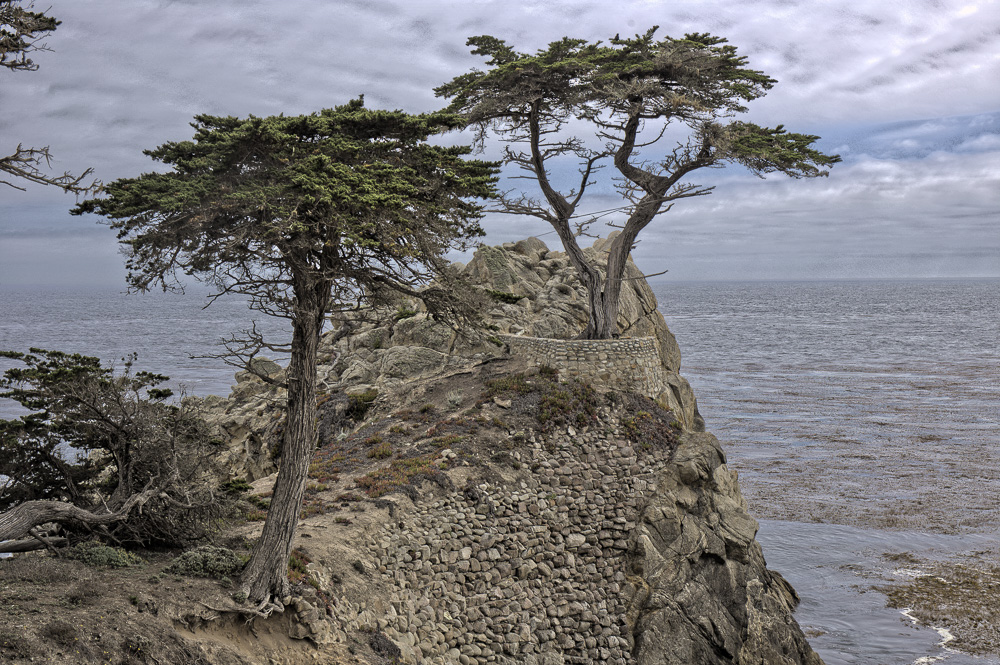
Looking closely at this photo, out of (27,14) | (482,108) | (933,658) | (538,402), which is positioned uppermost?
(482,108)

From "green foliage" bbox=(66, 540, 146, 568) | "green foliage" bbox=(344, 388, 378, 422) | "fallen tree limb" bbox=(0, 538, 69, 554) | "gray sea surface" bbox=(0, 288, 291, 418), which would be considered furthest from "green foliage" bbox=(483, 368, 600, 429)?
"gray sea surface" bbox=(0, 288, 291, 418)

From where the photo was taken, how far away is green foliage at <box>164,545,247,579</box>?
1345 cm

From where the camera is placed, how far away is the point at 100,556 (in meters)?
12.9

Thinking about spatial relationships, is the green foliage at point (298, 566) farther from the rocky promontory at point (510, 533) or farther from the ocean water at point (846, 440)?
the ocean water at point (846, 440)

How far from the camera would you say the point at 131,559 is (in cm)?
1340

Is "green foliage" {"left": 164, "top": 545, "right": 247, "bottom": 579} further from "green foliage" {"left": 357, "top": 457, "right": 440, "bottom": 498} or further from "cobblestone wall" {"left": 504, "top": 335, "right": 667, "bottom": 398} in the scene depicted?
"cobblestone wall" {"left": 504, "top": 335, "right": 667, "bottom": 398}

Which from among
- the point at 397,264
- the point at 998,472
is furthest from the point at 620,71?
the point at 998,472

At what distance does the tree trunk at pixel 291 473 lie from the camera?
1354 centimetres

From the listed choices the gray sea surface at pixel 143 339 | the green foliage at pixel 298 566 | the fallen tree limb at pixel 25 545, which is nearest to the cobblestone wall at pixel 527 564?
the green foliage at pixel 298 566

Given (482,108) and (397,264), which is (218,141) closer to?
(397,264)

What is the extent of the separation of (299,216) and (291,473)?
17.1 ft

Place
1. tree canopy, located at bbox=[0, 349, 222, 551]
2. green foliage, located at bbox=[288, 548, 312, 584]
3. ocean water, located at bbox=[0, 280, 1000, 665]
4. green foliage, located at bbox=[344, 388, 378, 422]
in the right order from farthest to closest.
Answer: green foliage, located at bbox=[344, 388, 378, 422], ocean water, located at bbox=[0, 280, 1000, 665], green foliage, located at bbox=[288, 548, 312, 584], tree canopy, located at bbox=[0, 349, 222, 551]

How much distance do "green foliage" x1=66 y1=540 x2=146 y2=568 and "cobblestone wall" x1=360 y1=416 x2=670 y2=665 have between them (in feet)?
18.3

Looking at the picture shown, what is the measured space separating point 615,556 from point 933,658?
1131cm
